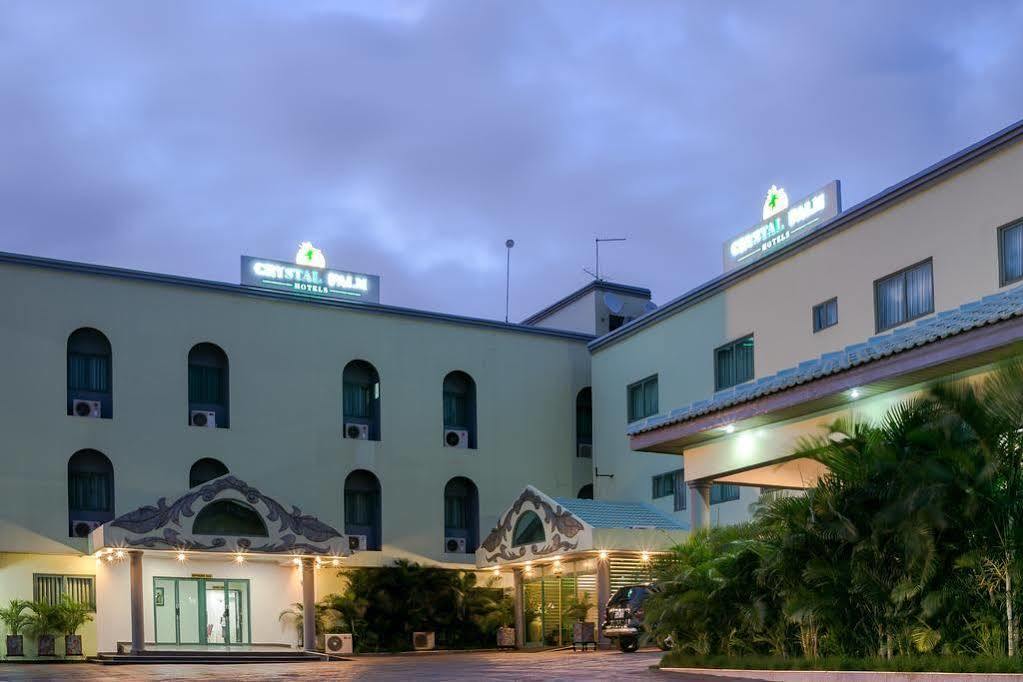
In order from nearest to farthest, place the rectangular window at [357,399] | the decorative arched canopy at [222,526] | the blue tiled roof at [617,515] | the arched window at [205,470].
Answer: the decorative arched canopy at [222,526] < the blue tiled roof at [617,515] < the arched window at [205,470] < the rectangular window at [357,399]

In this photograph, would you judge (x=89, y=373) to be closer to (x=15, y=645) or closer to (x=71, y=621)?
(x=71, y=621)

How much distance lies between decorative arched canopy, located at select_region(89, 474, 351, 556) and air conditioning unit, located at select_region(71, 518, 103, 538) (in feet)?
3.58

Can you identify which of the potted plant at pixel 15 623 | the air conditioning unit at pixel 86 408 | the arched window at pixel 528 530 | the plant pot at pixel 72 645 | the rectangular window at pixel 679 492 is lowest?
the plant pot at pixel 72 645

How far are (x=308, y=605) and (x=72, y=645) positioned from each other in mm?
6115

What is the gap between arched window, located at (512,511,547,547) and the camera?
37.2m

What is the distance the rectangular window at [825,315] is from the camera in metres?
31.7

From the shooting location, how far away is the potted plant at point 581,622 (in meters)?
34.2

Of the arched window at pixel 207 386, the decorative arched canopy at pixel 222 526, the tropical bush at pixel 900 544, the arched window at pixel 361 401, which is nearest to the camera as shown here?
the tropical bush at pixel 900 544

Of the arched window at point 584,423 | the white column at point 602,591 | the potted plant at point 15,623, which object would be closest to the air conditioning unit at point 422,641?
the white column at point 602,591

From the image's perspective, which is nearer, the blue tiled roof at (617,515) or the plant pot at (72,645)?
the plant pot at (72,645)

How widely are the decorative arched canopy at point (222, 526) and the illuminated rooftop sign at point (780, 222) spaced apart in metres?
14.2

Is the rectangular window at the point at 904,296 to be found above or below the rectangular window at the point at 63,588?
above

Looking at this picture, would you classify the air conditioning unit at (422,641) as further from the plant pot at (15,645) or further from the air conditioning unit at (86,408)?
the air conditioning unit at (86,408)

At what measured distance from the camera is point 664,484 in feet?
Result: 129
